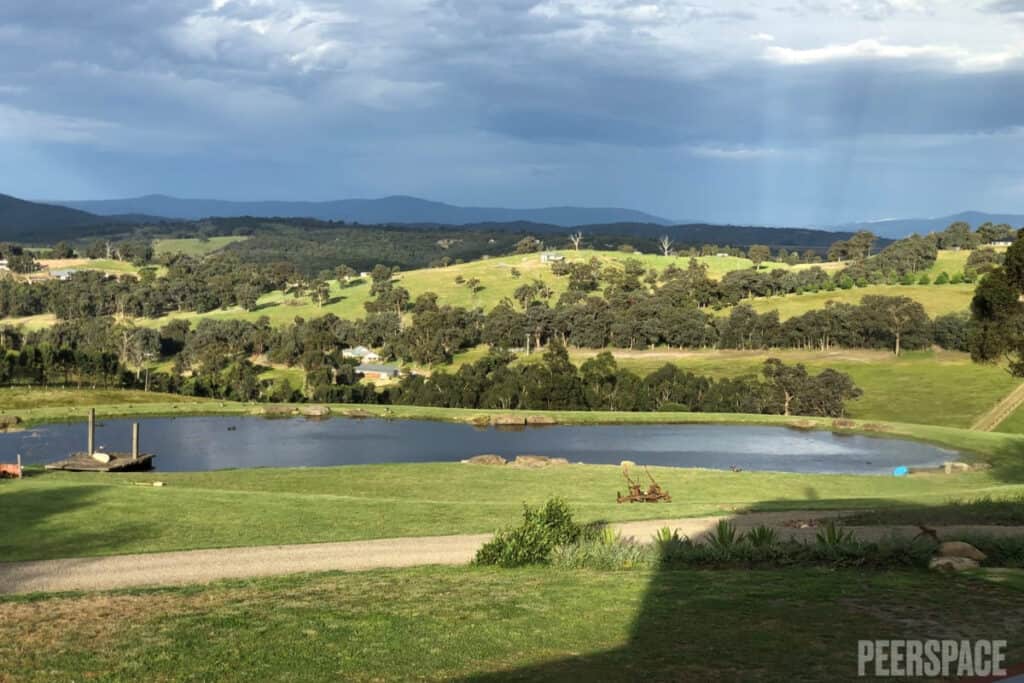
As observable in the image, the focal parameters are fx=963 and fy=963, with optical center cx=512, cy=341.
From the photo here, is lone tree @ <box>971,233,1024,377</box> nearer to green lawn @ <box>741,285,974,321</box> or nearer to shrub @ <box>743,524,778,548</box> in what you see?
shrub @ <box>743,524,778,548</box>

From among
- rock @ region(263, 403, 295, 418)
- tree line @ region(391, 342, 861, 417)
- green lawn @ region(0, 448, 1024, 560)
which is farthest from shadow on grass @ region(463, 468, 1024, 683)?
tree line @ region(391, 342, 861, 417)

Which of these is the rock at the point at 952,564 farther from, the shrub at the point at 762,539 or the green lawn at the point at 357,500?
the green lawn at the point at 357,500

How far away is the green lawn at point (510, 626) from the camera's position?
1243cm

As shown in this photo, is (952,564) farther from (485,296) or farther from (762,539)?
(485,296)

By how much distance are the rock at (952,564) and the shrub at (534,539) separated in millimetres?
7175

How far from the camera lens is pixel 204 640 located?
13984mm

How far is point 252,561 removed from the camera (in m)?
21.4

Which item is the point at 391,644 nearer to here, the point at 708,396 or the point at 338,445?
the point at 338,445

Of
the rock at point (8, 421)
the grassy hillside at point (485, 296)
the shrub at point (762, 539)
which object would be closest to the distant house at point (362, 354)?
the grassy hillside at point (485, 296)

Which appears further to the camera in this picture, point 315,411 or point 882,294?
point 882,294

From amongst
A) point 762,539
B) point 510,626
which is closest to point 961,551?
point 762,539

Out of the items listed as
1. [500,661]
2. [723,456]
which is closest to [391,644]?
[500,661]

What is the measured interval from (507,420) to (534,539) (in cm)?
5940

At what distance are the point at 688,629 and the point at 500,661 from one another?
2978 millimetres
